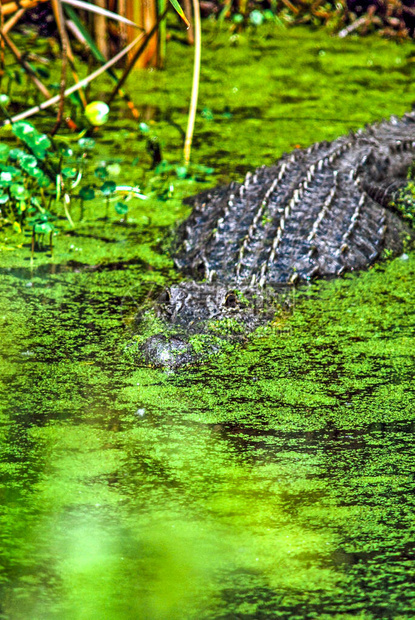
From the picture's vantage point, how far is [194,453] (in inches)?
92.9

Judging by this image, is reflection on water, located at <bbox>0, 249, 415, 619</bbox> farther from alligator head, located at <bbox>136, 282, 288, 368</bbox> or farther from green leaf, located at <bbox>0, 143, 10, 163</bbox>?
green leaf, located at <bbox>0, 143, 10, 163</bbox>

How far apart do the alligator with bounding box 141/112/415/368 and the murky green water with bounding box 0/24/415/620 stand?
0.34ft

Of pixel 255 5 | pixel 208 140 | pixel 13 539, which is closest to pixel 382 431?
pixel 13 539

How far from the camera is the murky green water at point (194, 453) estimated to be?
181 cm

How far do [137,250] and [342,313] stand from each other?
103cm

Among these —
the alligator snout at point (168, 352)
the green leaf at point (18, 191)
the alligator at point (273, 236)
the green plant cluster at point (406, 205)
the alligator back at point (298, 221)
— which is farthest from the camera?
the green plant cluster at point (406, 205)

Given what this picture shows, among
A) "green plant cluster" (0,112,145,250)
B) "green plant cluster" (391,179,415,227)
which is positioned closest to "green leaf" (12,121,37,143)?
"green plant cluster" (0,112,145,250)

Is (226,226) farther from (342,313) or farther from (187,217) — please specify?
(342,313)

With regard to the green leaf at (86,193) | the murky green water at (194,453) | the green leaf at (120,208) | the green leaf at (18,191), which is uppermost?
the green leaf at (18,191)

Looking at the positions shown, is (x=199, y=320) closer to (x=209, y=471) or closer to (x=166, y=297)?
(x=166, y=297)

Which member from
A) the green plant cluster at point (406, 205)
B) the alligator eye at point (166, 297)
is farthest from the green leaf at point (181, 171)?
the alligator eye at point (166, 297)

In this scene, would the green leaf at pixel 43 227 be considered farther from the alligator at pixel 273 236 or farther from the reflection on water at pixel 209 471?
the alligator at pixel 273 236

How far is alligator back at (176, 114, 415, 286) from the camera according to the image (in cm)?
359

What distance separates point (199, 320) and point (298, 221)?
1014mm
